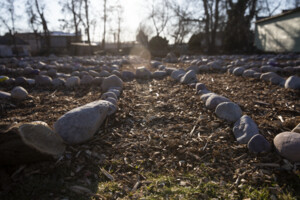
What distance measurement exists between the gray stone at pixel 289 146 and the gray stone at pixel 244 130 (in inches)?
9.5

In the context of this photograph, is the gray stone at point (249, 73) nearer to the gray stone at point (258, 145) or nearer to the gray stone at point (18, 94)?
the gray stone at point (258, 145)

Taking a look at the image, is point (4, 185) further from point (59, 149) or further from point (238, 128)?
point (238, 128)

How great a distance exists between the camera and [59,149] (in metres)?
1.78

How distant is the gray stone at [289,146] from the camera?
1678 millimetres

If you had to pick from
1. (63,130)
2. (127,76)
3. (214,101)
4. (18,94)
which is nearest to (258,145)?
(214,101)

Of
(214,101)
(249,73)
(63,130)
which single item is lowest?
(63,130)

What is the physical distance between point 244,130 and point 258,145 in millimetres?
261

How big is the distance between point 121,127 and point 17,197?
4.30 ft

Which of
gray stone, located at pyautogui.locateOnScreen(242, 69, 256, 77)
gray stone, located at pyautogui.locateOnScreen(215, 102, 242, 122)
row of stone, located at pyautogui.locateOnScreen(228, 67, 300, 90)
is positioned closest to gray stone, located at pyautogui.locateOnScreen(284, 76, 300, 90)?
row of stone, located at pyautogui.locateOnScreen(228, 67, 300, 90)

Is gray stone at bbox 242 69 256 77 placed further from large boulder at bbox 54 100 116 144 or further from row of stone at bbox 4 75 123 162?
large boulder at bbox 54 100 116 144

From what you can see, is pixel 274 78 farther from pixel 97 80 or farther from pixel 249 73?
pixel 97 80

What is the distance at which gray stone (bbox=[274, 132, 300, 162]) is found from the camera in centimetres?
168

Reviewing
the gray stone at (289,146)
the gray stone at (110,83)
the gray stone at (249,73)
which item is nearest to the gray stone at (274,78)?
the gray stone at (249,73)

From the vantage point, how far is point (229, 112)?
8.03ft
